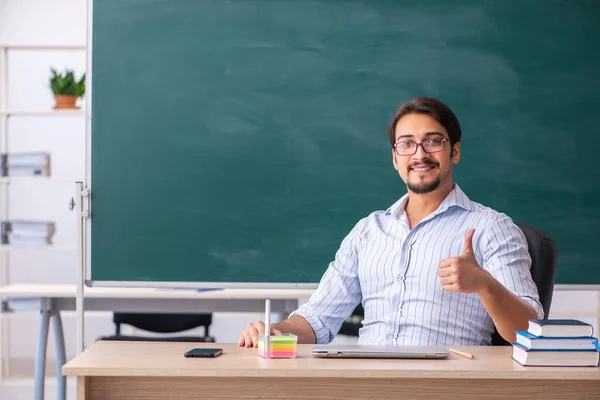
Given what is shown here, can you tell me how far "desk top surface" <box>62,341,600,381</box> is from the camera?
1.45 metres

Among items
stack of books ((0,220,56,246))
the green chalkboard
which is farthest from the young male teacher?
stack of books ((0,220,56,246))

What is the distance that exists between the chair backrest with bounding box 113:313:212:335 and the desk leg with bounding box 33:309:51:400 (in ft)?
1.46

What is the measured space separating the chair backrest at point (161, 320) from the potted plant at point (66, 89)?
141cm

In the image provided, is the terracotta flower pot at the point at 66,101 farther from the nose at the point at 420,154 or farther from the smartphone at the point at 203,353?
the smartphone at the point at 203,353

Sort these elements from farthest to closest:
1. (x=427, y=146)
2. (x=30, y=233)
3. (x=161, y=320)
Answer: (x=30, y=233), (x=161, y=320), (x=427, y=146)

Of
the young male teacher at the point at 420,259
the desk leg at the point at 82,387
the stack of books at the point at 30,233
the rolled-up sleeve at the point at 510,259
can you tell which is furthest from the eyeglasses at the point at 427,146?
the stack of books at the point at 30,233

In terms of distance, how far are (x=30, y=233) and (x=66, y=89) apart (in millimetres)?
932

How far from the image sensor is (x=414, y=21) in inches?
115

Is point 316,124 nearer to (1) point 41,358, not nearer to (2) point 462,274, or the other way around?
(2) point 462,274

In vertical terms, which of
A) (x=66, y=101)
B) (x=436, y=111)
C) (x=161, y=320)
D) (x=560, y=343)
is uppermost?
(x=66, y=101)

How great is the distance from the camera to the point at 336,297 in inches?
89.3

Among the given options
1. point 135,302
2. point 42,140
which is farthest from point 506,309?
point 42,140

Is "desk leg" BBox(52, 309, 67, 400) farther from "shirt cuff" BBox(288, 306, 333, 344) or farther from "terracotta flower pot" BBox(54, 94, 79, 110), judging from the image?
"shirt cuff" BBox(288, 306, 333, 344)

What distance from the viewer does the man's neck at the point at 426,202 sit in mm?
2219
